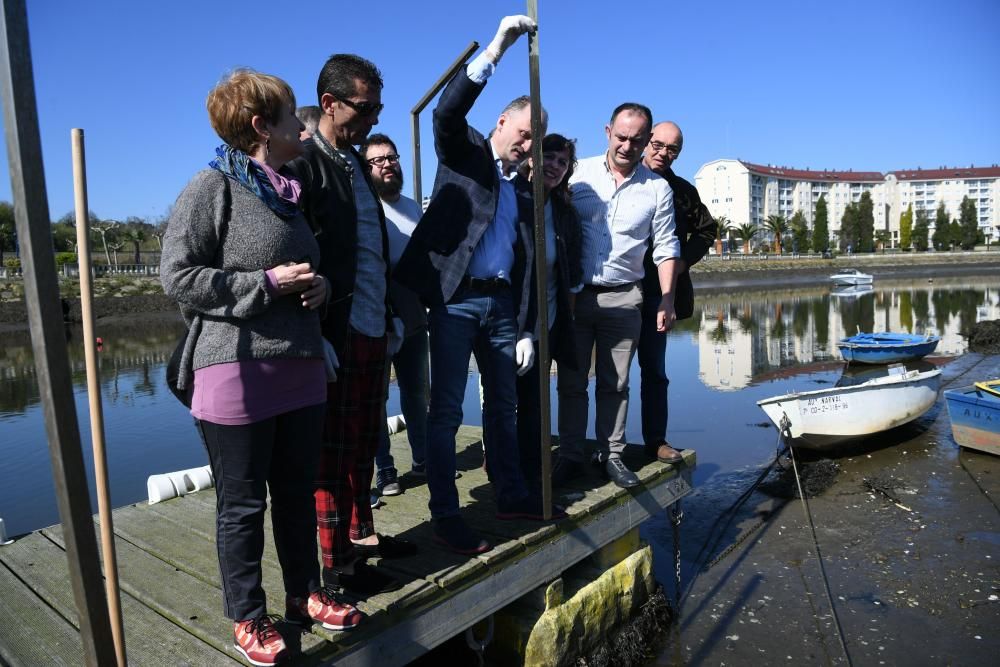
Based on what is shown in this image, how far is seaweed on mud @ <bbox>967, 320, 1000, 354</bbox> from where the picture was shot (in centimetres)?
1911

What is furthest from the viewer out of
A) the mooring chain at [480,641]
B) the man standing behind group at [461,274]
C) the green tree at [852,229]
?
the green tree at [852,229]

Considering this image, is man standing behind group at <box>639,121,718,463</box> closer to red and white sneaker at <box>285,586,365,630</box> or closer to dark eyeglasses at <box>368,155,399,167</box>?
dark eyeglasses at <box>368,155,399,167</box>

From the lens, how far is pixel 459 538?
343cm

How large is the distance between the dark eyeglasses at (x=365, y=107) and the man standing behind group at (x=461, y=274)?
0.34m

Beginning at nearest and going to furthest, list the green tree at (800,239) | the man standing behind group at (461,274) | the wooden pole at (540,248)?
the wooden pole at (540,248)
the man standing behind group at (461,274)
the green tree at (800,239)

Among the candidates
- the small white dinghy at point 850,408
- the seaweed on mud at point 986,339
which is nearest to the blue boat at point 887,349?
the seaweed on mud at point 986,339

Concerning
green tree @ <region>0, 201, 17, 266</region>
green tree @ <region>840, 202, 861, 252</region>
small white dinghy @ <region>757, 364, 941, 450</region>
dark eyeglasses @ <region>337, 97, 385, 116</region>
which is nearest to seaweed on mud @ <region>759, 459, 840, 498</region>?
small white dinghy @ <region>757, 364, 941, 450</region>

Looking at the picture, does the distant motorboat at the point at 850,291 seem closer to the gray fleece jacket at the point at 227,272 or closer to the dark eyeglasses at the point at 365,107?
the dark eyeglasses at the point at 365,107

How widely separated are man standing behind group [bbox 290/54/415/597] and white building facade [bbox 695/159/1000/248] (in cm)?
Answer: 11339

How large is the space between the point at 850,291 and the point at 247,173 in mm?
52865

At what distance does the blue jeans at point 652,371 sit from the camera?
495cm

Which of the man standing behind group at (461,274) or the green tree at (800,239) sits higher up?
the green tree at (800,239)

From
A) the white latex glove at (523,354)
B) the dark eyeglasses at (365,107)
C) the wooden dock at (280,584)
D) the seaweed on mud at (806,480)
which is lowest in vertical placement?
the seaweed on mud at (806,480)

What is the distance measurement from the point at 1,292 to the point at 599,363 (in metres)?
39.3
